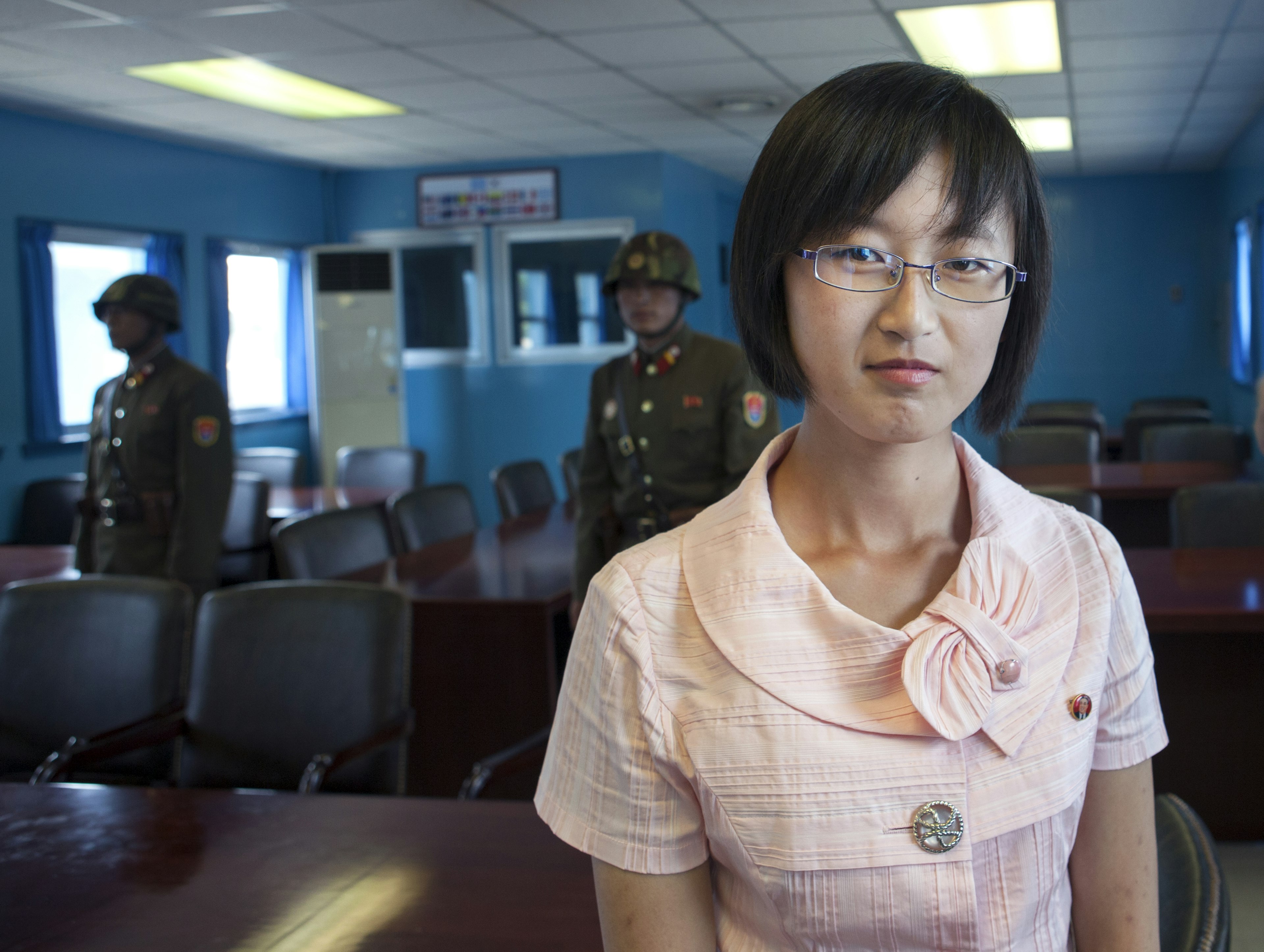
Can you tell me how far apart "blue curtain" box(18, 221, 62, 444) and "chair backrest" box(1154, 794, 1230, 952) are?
232 inches

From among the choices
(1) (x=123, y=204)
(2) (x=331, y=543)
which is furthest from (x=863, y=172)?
(1) (x=123, y=204)

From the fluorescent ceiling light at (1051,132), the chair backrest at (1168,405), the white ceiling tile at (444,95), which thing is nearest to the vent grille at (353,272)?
the white ceiling tile at (444,95)

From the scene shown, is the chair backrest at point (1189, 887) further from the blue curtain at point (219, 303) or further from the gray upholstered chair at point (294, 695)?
the blue curtain at point (219, 303)

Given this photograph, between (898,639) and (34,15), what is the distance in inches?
174

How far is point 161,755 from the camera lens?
8.55ft

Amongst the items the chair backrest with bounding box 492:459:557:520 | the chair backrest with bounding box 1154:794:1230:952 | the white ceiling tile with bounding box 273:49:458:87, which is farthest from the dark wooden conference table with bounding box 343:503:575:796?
the white ceiling tile with bounding box 273:49:458:87

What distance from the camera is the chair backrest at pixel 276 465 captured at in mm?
6348

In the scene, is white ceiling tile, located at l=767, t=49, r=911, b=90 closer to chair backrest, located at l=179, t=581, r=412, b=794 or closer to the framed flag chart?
the framed flag chart

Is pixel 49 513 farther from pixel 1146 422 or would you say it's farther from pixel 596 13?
pixel 1146 422

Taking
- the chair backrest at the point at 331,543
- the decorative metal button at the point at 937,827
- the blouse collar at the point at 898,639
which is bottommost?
the chair backrest at the point at 331,543

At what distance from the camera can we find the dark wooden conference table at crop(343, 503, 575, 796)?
3105 millimetres

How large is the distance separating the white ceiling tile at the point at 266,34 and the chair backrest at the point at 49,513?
233 cm

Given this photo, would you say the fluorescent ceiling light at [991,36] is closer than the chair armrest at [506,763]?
No

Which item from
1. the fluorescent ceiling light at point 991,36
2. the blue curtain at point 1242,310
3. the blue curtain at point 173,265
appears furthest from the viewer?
the blue curtain at point 1242,310
